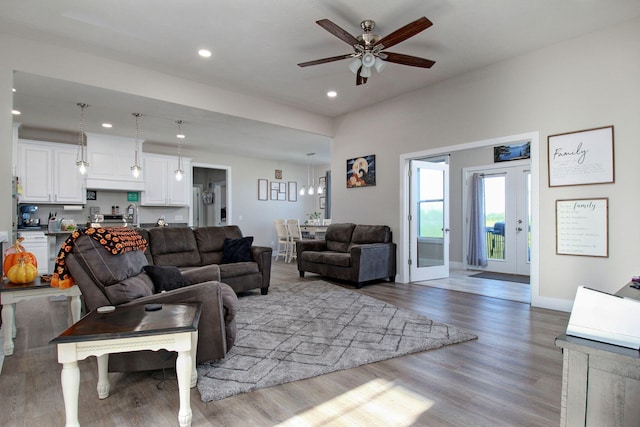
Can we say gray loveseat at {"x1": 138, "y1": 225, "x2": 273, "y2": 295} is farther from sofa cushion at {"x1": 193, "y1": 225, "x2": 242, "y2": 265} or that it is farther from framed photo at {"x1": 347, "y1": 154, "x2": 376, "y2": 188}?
framed photo at {"x1": 347, "y1": 154, "x2": 376, "y2": 188}

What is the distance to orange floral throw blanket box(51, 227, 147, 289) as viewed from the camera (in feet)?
6.72

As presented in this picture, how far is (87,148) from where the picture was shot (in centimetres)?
638

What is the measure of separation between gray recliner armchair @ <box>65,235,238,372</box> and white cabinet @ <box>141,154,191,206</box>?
5.38 meters

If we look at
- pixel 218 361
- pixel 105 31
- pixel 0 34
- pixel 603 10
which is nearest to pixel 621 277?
pixel 603 10

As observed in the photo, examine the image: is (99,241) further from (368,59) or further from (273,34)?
(368,59)

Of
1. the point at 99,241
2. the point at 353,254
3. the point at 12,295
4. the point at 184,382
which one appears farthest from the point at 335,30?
the point at 12,295

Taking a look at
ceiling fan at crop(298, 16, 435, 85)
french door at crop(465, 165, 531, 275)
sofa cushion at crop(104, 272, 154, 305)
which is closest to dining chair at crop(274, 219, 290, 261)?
french door at crop(465, 165, 531, 275)

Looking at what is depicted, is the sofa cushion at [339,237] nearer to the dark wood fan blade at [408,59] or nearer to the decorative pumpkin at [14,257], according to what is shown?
the dark wood fan blade at [408,59]

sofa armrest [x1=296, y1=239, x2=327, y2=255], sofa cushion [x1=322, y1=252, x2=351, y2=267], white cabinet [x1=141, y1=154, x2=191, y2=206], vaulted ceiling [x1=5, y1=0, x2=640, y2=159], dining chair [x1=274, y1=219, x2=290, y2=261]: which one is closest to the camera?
vaulted ceiling [x1=5, y1=0, x2=640, y2=159]

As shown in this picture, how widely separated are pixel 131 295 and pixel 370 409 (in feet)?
5.32

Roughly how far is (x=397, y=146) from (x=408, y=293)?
2401 mm

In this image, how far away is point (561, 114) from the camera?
3.76 metres

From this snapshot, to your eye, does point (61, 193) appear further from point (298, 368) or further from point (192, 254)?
point (298, 368)

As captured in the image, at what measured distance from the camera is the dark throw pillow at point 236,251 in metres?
4.55
